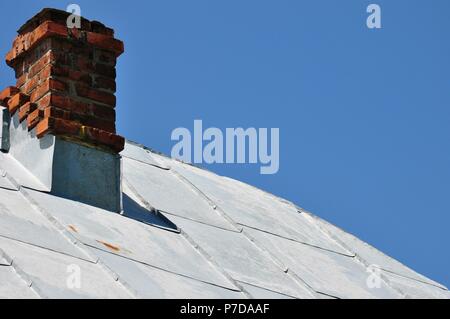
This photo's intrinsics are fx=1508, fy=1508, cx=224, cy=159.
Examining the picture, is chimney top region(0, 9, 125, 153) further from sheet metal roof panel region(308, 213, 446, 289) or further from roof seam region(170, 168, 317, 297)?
sheet metal roof panel region(308, 213, 446, 289)

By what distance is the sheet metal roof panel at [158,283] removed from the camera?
1101 cm

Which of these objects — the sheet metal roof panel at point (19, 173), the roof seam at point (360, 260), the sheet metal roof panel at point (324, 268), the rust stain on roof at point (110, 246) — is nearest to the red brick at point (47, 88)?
the sheet metal roof panel at point (19, 173)

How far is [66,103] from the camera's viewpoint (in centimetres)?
1300

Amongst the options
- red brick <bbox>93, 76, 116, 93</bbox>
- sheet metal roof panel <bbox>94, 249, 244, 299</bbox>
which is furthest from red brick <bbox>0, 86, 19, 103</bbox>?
sheet metal roof panel <bbox>94, 249, 244, 299</bbox>

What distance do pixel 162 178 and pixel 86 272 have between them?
4.43m

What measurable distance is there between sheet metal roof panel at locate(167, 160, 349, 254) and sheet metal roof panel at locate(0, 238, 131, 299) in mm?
3643

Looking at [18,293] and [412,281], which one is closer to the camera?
[18,293]

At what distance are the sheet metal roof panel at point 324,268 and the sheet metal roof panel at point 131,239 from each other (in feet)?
3.72

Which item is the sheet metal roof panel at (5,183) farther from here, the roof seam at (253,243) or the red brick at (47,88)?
the roof seam at (253,243)
